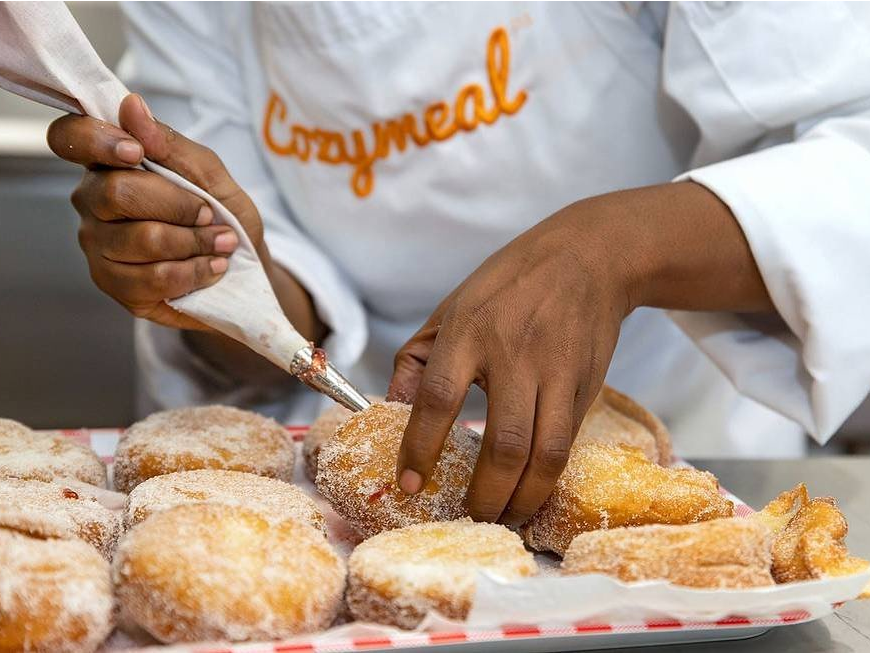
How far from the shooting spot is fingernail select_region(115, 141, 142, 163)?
0.82 meters

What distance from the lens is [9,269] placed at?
1.60m

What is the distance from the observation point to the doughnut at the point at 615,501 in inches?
28.6

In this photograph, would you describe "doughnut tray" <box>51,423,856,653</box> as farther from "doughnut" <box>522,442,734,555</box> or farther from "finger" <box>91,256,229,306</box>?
"finger" <box>91,256,229,306</box>

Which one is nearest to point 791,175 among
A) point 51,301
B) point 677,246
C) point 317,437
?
point 677,246

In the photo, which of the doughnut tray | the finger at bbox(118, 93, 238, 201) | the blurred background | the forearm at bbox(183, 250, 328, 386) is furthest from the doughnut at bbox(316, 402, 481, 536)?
the blurred background

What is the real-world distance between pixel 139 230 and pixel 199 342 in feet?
1.37

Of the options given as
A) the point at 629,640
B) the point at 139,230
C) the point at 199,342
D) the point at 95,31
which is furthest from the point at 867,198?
the point at 95,31

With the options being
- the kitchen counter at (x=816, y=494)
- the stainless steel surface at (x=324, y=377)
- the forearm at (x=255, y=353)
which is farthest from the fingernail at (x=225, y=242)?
the kitchen counter at (x=816, y=494)

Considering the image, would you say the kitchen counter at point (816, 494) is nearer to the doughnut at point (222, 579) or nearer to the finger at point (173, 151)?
the doughnut at point (222, 579)

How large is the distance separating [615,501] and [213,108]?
788 mm

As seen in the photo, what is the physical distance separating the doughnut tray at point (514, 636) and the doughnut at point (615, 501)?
96 millimetres

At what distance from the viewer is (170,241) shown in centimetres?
88

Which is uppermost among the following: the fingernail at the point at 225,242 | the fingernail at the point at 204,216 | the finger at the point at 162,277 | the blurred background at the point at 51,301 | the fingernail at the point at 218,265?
the fingernail at the point at 204,216

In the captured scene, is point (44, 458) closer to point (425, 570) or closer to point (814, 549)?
point (425, 570)
